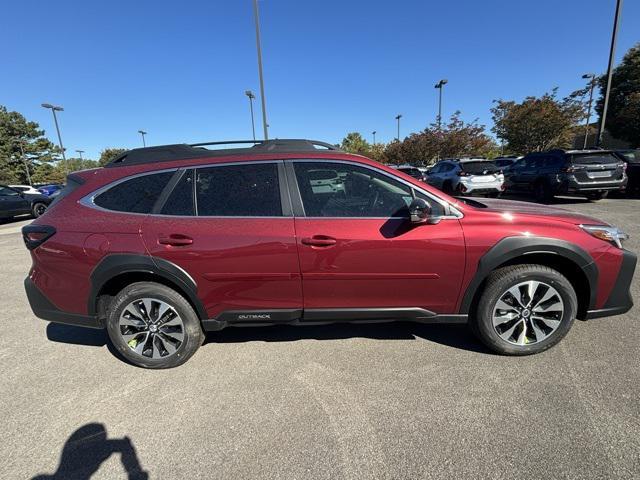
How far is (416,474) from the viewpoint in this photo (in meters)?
1.78

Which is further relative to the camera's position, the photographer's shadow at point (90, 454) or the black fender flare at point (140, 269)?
the black fender flare at point (140, 269)

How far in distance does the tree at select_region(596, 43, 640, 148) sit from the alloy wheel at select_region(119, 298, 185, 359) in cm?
3196

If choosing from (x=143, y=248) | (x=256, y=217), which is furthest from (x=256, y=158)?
(x=143, y=248)

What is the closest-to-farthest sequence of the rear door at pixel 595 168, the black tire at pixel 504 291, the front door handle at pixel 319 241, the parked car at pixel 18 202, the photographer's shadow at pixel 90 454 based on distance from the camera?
1. the photographer's shadow at pixel 90 454
2. the front door handle at pixel 319 241
3. the black tire at pixel 504 291
4. the rear door at pixel 595 168
5. the parked car at pixel 18 202

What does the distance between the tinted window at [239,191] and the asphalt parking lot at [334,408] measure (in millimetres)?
1303

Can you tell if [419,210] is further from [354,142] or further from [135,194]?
[354,142]

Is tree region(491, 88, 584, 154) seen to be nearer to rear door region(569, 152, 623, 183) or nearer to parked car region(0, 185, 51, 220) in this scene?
rear door region(569, 152, 623, 183)

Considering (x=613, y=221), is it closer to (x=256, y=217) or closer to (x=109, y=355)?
(x=256, y=217)

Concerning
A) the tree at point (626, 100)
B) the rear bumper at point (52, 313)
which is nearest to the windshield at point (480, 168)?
the rear bumper at point (52, 313)

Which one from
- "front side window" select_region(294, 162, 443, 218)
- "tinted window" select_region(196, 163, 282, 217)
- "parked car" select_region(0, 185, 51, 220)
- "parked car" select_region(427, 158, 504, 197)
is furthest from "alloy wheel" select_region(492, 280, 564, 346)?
"parked car" select_region(0, 185, 51, 220)

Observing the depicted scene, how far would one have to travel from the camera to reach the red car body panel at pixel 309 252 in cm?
254

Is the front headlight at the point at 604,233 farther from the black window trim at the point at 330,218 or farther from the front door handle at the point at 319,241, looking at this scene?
the front door handle at the point at 319,241

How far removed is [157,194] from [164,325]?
1079mm

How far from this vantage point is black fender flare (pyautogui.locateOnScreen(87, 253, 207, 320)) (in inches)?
102
